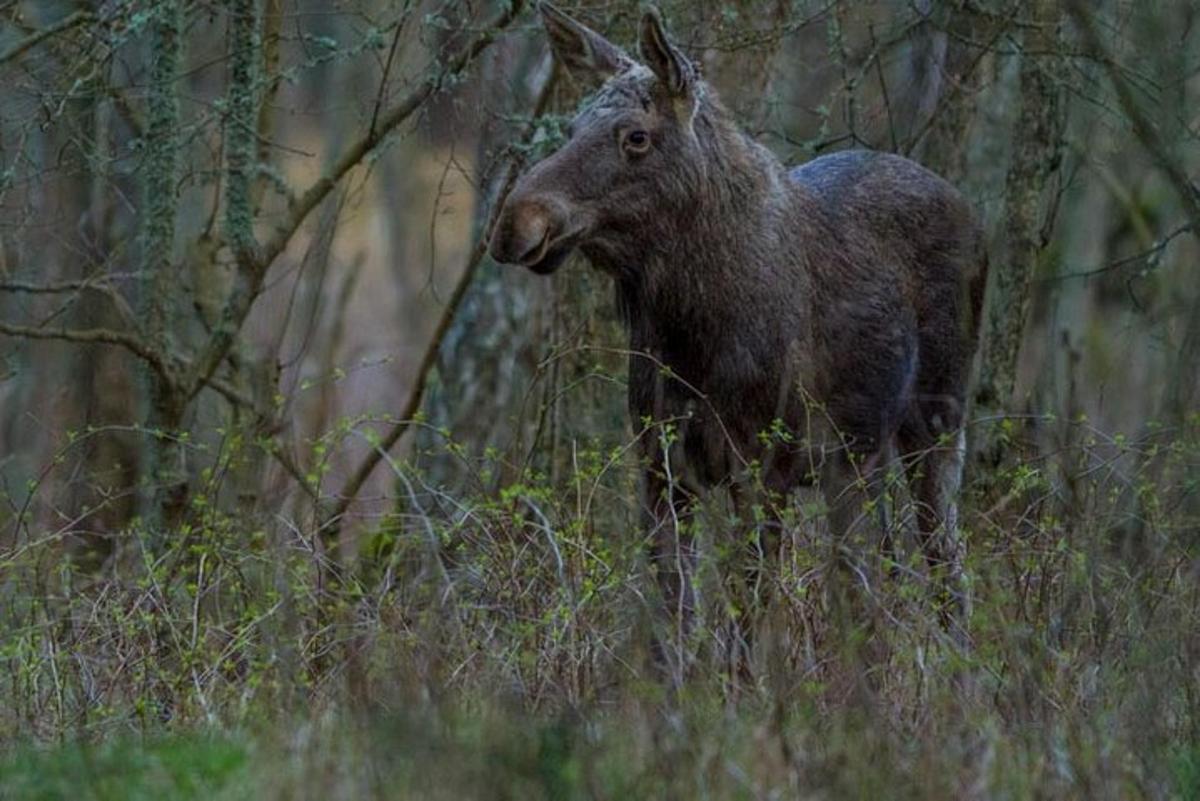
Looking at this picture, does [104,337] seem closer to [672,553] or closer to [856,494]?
[672,553]

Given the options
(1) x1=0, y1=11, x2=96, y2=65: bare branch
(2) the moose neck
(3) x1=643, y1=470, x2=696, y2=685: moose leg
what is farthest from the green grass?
(1) x1=0, y1=11, x2=96, y2=65: bare branch

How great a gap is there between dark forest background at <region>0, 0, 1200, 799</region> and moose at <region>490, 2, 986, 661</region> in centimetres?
36

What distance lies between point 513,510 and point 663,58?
1873 millimetres

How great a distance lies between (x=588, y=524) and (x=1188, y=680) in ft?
9.01

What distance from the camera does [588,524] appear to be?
8.95 metres

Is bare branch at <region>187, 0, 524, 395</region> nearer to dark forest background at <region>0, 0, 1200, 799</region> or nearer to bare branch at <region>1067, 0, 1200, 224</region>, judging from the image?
dark forest background at <region>0, 0, 1200, 799</region>

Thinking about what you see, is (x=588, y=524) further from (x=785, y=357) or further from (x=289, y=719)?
(x=289, y=719)

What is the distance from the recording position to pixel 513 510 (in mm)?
8508

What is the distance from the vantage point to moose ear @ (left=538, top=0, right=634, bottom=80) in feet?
30.9

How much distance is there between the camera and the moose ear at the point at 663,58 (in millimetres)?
8766

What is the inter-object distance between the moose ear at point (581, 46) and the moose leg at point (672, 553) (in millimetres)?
1758

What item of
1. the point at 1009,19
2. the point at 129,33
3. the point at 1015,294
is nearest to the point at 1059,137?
the point at 1015,294

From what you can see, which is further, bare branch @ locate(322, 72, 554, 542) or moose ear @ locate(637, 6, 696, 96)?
bare branch @ locate(322, 72, 554, 542)

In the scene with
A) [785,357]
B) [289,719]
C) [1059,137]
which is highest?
[1059,137]
